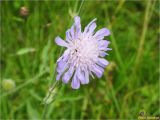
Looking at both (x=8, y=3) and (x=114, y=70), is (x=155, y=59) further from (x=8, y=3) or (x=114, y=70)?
(x=8, y=3)

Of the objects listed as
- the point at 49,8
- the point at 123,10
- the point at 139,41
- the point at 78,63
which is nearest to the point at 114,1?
the point at 123,10

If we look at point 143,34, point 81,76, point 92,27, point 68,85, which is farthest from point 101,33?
point 143,34

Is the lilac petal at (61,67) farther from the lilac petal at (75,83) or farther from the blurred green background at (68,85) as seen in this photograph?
the blurred green background at (68,85)

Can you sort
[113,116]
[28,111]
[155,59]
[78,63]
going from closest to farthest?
[78,63] < [28,111] < [113,116] < [155,59]

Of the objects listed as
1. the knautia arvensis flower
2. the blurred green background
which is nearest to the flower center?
the knautia arvensis flower

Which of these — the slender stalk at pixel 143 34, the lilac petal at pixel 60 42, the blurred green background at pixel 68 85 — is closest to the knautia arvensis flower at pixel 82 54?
the lilac petal at pixel 60 42

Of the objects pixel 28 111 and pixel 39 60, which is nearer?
pixel 28 111
